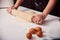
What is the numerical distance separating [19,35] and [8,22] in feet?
0.62

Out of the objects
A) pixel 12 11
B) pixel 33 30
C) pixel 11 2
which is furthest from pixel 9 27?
pixel 11 2

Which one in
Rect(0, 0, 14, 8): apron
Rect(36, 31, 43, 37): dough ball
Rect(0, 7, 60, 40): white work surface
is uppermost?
Rect(36, 31, 43, 37): dough ball

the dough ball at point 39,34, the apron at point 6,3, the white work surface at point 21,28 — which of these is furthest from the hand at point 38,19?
the apron at point 6,3

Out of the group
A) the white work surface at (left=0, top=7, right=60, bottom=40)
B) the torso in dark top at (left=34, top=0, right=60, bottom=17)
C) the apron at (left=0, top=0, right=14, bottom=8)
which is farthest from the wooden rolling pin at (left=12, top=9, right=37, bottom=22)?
the apron at (left=0, top=0, right=14, bottom=8)

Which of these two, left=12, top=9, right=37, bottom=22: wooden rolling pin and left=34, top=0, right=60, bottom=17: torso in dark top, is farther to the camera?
left=34, top=0, right=60, bottom=17: torso in dark top

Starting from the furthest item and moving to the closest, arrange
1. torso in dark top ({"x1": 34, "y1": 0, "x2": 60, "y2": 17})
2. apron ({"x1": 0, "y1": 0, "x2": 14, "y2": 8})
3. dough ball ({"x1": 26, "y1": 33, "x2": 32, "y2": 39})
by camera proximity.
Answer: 1. apron ({"x1": 0, "y1": 0, "x2": 14, "y2": 8})
2. torso in dark top ({"x1": 34, "y1": 0, "x2": 60, "y2": 17})
3. dough ball ({"x1": 26, "y1": 33, "x2": 32, "y2": 39})

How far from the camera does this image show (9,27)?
2.42 feet

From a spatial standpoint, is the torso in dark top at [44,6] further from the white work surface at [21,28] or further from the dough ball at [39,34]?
the dough ball at [39,34]

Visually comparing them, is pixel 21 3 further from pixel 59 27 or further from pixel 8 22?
pixel 59 27

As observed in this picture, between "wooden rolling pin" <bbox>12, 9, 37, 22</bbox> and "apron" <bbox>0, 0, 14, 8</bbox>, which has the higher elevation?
"wooden rolling pin" <bbox>12, 9, 37, 22</bbox>

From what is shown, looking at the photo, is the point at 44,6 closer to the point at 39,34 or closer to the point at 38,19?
the point at 38,19

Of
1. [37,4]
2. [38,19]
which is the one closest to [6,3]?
[37,4]

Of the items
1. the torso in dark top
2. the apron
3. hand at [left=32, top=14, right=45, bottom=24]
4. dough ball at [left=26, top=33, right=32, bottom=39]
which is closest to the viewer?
dough ball at [left=26, top=33, right=32, bottom=39]

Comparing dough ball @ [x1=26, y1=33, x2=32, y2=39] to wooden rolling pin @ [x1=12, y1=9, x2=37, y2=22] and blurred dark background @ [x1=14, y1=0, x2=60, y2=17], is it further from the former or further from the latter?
blurred dark background @ [x1=14, y1=0, x2=60, y2=17]
